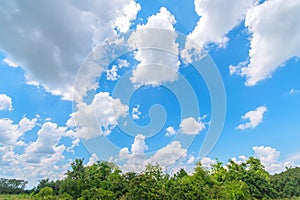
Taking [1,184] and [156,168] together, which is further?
[1,184]

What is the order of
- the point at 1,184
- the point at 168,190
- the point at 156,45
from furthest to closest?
the point at 1,184 → the point at 168,190 → the point at 156,45

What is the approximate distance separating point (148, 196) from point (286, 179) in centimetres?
2507

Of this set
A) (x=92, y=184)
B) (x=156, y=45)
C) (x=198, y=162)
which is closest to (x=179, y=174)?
(x=198, y=162)

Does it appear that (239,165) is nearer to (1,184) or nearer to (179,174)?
(179,174)

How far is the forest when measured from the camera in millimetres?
12242

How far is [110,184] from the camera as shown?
17.8 meters

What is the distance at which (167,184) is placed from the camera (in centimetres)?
Result: 1405

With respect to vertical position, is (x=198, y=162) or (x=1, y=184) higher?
(x=1, y=184)

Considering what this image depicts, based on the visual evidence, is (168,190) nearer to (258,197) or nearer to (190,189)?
(190,189)

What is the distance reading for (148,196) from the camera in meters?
11.6

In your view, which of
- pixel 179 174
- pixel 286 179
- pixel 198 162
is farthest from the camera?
pixel 286 179

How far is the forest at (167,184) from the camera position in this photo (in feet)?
40.2

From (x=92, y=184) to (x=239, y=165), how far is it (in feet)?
39.9

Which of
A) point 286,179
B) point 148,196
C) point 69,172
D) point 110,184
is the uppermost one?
point 286,179
